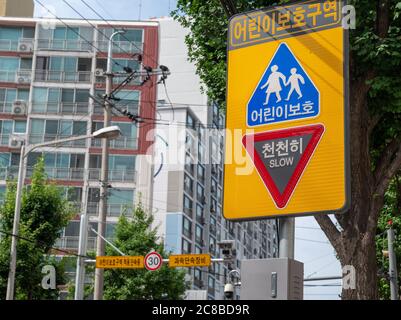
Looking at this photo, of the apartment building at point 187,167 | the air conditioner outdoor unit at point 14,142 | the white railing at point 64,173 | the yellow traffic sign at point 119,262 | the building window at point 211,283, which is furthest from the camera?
the building window at point 211,283

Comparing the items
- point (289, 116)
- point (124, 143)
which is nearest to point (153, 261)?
point (289, 116)

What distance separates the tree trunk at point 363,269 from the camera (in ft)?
41.9

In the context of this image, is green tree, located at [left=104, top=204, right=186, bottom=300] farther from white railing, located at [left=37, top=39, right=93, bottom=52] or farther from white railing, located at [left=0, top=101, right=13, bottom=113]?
white railing, located at [left=37, top=39, right=93, bottom=52]

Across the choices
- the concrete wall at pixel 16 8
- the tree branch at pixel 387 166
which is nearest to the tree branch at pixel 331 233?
the tree branch at pixel 387 166

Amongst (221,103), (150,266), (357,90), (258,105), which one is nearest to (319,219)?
(357,90)

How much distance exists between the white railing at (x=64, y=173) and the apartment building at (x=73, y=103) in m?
0.05

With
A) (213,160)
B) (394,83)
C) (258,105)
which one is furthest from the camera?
(213,160)

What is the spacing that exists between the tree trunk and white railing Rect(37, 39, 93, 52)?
43.3 m

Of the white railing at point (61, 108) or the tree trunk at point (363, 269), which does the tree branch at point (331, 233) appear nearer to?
the tree trunk at point (363, 269)

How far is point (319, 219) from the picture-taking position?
13742mm

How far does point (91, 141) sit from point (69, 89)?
4.09m

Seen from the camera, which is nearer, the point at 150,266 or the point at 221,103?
the point at 221,103

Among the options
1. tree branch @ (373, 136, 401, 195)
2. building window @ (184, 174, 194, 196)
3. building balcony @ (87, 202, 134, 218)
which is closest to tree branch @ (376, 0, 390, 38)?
tree branch @ (373, 136, 401, 195)
